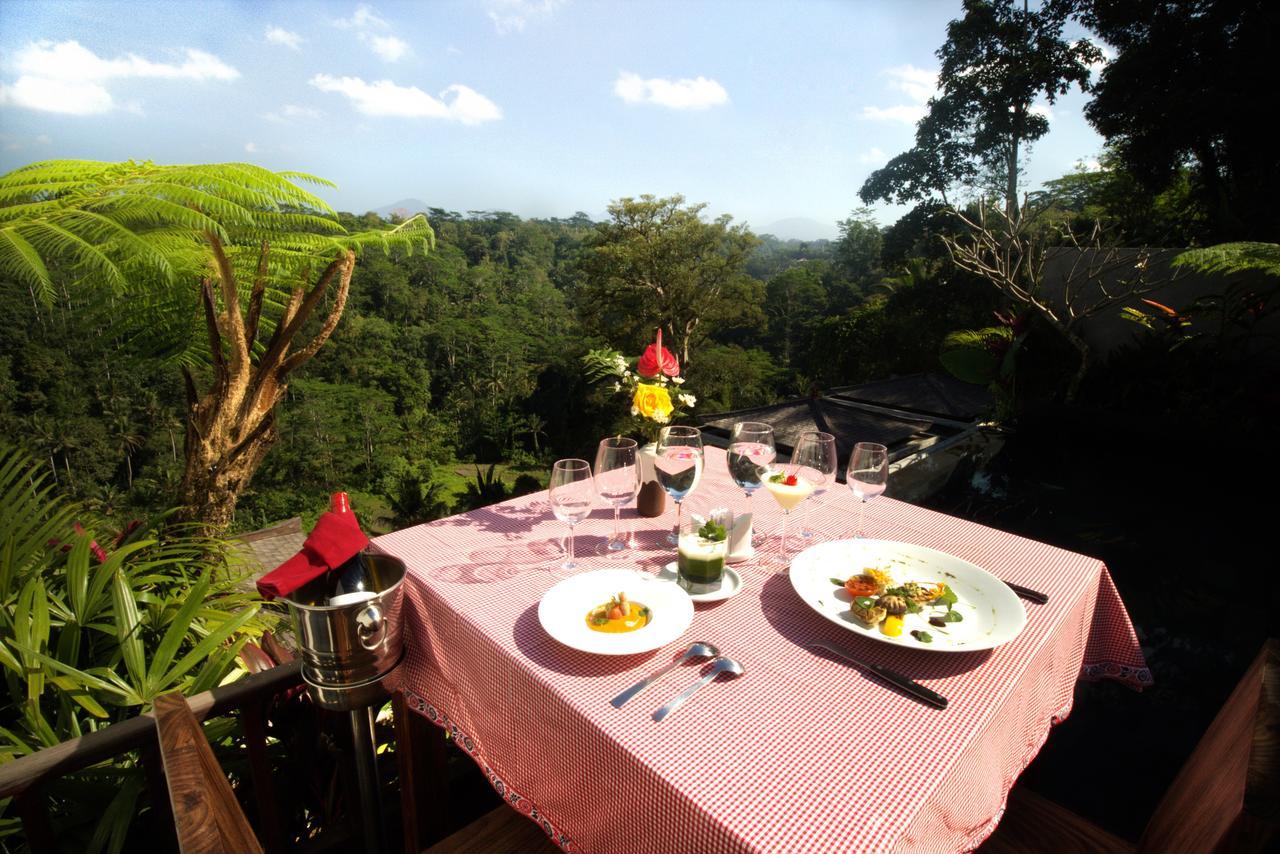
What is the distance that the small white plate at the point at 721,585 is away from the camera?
40.2 inches

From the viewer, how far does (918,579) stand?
42.9 inches

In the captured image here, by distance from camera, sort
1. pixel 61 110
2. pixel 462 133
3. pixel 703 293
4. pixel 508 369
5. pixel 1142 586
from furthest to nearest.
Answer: pixel 462 133
pixel 508 369
pixel 703 293
pixel 61 110
pixel 1142 586

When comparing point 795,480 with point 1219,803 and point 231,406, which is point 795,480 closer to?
point 1219,803

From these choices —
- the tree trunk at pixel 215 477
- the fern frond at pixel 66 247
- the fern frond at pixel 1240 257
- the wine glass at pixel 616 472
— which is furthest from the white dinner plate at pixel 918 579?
the fern frond at pixel 1240 257

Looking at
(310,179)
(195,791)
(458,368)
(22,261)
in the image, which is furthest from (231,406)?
(458,368)

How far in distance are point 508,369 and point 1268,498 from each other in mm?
38716

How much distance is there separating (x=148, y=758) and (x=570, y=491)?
80cm

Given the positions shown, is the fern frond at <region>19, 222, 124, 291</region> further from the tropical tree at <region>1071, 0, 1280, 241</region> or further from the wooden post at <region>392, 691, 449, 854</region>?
the tropical tree at <region>1071, 0, 1280, 241</region>

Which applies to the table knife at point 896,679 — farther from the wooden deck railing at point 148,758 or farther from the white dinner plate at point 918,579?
the wooden deck railing at point 148,758

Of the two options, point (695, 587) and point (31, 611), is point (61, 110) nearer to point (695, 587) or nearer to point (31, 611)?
point (31, 611)

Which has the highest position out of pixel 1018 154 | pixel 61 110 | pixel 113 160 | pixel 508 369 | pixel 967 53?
pixel 967 53

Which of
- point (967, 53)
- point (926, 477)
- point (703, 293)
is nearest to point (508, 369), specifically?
point (703, 293)

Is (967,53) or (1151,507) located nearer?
(1151,507)

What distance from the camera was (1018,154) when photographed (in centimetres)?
1472
